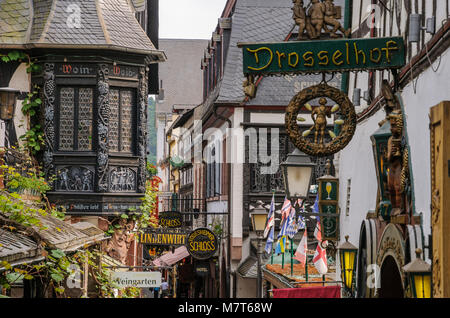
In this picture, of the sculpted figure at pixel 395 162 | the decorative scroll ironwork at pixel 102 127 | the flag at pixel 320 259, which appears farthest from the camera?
the decorative scroll ironwork at pixel 102 127

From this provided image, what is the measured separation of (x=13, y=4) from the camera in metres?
22.0

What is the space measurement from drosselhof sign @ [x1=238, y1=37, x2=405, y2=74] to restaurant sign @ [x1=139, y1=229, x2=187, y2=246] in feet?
49.4

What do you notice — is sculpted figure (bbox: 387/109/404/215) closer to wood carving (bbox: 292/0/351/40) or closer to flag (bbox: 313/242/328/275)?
wood carving (bbox: 292/0/351/40)

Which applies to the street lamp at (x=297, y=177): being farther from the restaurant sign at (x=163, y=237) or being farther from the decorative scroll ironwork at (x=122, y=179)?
the restaurant sign at (x=163, y=237)

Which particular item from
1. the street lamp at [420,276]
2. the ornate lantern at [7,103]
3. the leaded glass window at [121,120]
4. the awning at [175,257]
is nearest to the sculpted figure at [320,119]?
the street lamp at [420,276]

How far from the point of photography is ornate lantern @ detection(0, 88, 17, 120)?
14.0 metres

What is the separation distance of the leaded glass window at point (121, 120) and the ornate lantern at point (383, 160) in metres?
12.4

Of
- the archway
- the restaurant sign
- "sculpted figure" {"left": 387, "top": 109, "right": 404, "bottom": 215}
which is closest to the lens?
"sculpted figure" {"left": 387, "top": 109, "right": 404, "bottom": 215}

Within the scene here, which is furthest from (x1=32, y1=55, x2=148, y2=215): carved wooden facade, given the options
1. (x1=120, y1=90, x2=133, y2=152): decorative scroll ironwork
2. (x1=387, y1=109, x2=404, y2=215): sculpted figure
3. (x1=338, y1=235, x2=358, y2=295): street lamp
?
(x1=387, y1=109, x2=404, y2=215): sculpted figure

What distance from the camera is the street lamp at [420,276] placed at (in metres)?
7.22

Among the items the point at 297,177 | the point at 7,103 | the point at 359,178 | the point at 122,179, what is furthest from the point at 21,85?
the point at 359,178

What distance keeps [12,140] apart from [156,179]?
22.4 feet

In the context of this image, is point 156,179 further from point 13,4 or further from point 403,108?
point 403,108

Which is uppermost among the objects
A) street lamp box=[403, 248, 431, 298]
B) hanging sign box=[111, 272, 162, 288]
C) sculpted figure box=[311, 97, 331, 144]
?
sculpted figure box=[311, 97, 331, 144]
